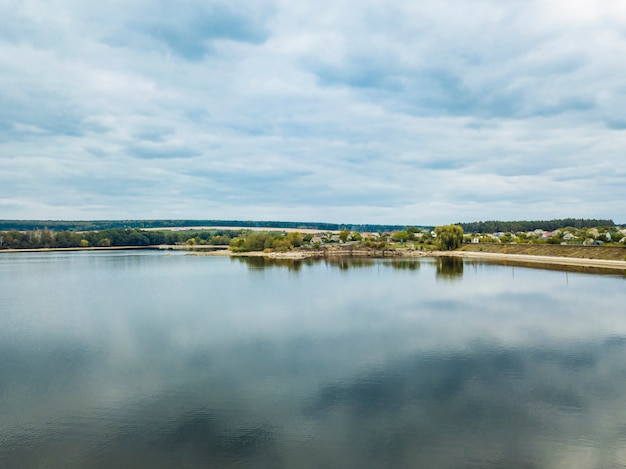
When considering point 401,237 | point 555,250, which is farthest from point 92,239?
point 555,250

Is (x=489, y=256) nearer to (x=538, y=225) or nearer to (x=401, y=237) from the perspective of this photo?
(x=401, y=237)

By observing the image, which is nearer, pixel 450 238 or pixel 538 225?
pixel 450 238

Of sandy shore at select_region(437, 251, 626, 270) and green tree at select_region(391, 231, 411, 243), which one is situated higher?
green tree at select_region(391, 231, 411, 243)

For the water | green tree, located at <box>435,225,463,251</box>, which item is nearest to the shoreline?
green tree, located at <box>435,225,463,251</box>

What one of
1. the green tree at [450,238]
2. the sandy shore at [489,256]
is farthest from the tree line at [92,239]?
the green tree at [450,238]

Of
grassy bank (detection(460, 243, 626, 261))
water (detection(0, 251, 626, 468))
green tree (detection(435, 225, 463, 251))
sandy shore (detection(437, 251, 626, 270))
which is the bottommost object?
water (detection(0, 251, 626, 468))

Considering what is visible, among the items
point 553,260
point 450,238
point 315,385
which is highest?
point 450,238

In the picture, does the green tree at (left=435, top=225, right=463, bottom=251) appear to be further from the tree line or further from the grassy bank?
the tree line
